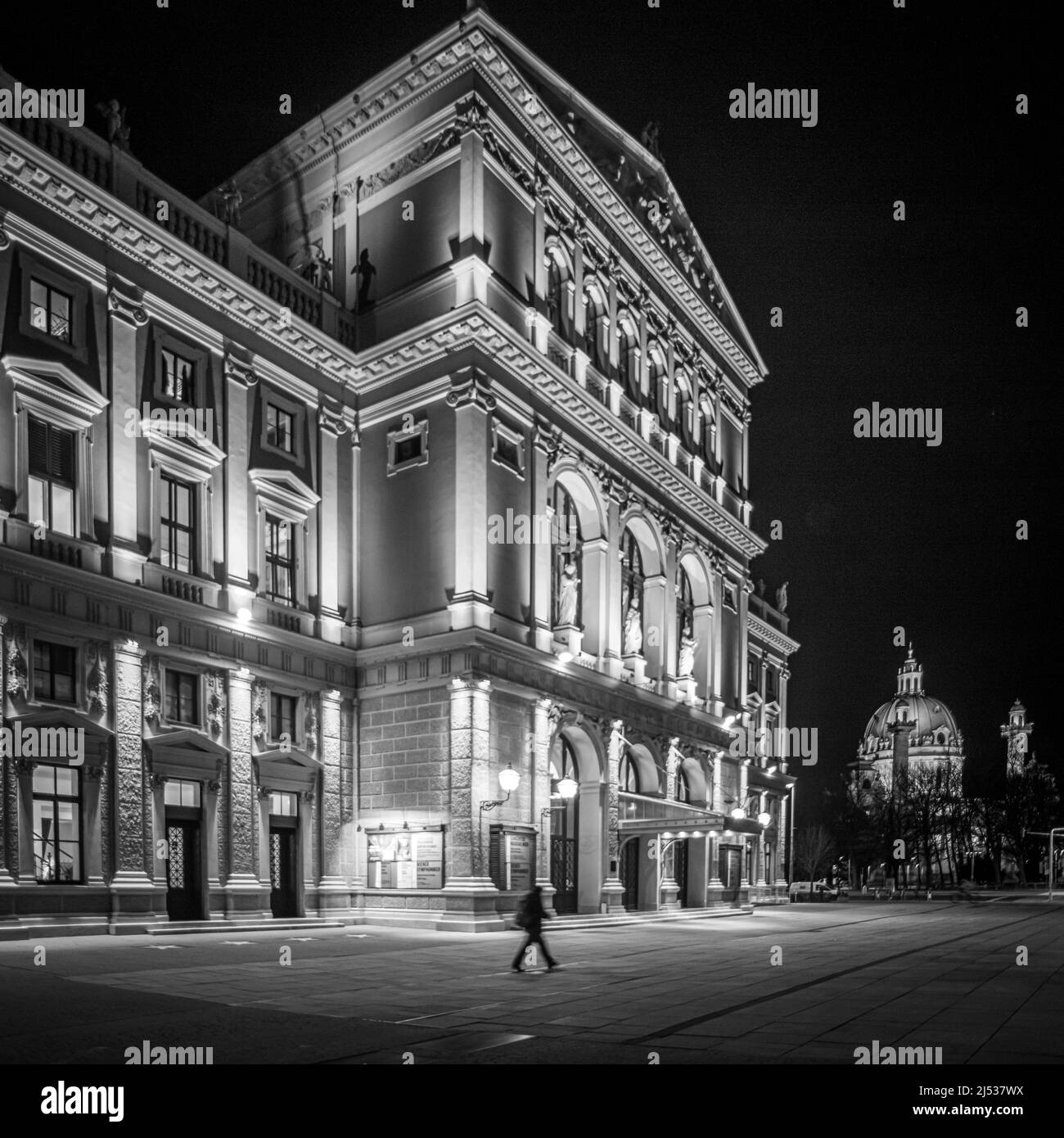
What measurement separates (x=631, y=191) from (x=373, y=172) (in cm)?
1234

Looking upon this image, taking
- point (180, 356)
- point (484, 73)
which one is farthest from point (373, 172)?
point (180, 356)

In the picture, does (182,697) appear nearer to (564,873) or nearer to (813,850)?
(564,873)

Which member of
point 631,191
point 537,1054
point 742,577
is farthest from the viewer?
point 742,577

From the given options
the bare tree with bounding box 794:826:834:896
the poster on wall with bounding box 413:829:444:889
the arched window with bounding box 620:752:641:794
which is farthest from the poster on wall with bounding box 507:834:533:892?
the bare tree with bounding box 794:826:834:896

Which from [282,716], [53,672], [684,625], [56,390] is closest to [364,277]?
[56,390]

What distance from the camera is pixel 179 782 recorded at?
30500mm

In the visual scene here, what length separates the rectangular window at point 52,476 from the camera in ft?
91.5

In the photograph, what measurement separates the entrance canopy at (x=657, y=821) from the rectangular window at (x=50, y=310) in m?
23.4

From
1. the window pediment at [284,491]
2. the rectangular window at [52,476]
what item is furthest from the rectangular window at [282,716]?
the rectangular window at [52,476]

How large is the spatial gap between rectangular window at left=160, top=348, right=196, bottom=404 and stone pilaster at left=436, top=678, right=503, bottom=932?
1107cm

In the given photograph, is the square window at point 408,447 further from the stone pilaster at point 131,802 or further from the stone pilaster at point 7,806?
the stone pilaster at point 7,806

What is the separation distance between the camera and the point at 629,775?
147 feet

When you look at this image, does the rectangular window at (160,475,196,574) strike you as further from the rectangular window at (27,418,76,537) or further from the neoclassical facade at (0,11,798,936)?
the rectangular window at (27,418,76,537)
